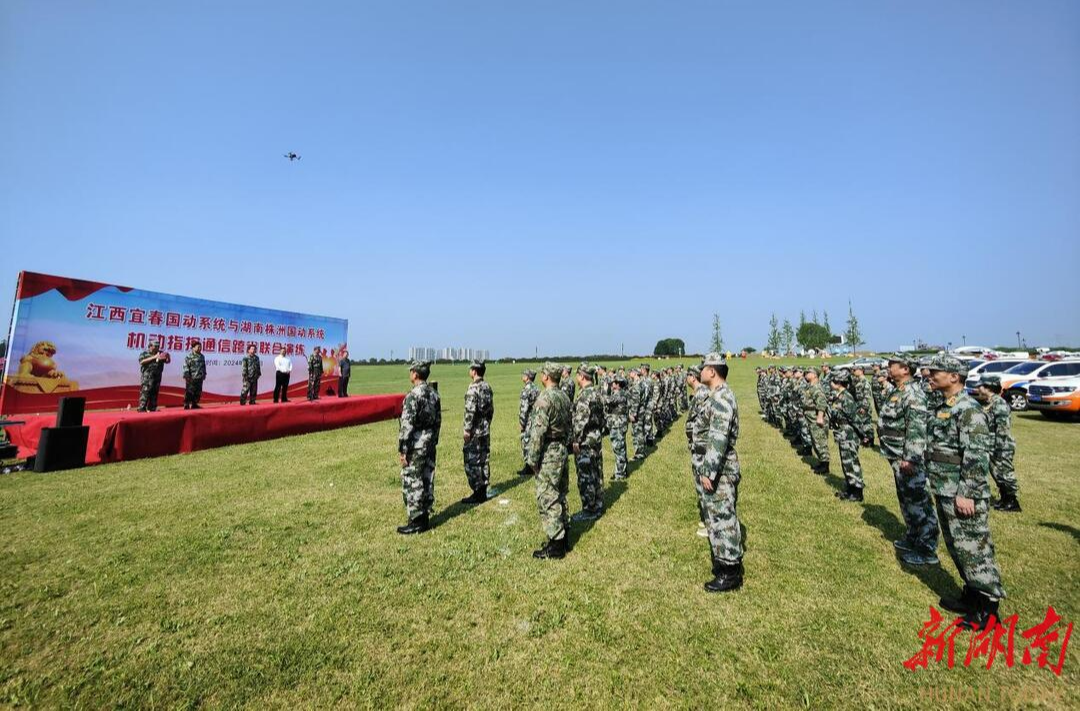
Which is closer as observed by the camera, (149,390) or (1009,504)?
(1009,504)

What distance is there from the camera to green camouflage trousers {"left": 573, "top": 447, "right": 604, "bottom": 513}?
6439 mm

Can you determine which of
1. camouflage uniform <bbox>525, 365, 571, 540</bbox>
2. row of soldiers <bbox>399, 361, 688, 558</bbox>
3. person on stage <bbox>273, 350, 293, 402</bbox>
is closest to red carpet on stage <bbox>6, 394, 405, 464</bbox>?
person on stage <bbox>273, 350, 293, 402</bbox>

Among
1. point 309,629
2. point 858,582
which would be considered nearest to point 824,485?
point 858,582

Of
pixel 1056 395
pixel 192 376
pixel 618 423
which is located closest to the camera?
pixel 618 423

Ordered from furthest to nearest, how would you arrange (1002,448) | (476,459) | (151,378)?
(151,378) < (476,459) < (1002,448)

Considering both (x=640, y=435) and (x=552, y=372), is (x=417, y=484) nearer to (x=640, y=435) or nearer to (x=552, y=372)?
(x=552, y=372)

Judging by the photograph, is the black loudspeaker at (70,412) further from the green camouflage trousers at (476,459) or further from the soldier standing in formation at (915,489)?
the soldier standing in formation at (915,489)

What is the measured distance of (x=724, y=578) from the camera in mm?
4297

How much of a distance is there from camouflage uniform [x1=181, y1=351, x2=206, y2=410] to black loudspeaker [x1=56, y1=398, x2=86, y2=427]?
132 inches

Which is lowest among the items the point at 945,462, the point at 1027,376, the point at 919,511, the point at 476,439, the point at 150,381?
the point at 919,511

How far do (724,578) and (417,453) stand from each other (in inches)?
162

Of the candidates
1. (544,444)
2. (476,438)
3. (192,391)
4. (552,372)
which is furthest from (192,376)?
(544,444)

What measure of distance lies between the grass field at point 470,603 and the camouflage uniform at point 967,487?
1.84 feet

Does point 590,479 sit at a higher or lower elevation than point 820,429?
lower
